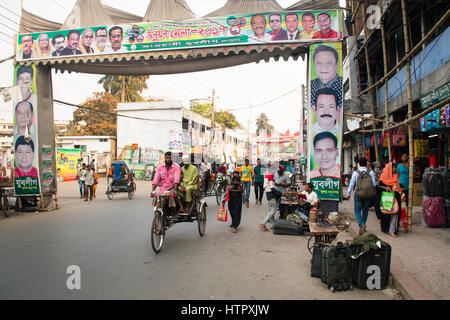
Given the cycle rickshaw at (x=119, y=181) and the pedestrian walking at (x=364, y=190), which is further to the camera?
the cycle rickshaw at (x=119, y=181)

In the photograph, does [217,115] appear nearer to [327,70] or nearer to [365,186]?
[327,70]

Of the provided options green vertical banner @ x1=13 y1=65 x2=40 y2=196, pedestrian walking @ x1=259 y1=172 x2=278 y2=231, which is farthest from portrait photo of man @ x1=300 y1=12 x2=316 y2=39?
green vertical banner @ x1=13 y1=65 x2=40 y2=196

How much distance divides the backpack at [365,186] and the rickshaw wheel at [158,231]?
4.70 m

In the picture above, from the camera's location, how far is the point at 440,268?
493 cm

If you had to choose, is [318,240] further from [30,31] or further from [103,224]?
[30,31]

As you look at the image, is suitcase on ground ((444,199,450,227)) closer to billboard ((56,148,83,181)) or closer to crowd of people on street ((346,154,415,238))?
crowd of people on street ((346,154,415,238))

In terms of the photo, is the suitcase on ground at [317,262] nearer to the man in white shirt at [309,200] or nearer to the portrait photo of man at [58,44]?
the man in white shirt at [309,200]

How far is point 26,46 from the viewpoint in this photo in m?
11.1

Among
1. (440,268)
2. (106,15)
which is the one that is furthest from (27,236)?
(440,268)

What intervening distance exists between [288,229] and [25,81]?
408 inches

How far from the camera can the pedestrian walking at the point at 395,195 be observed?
7.26 metres

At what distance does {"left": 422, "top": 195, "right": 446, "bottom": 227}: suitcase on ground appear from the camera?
7.89 metres

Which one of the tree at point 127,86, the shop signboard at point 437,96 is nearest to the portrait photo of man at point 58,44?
the shop signboard at point 437,96

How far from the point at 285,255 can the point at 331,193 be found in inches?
145
